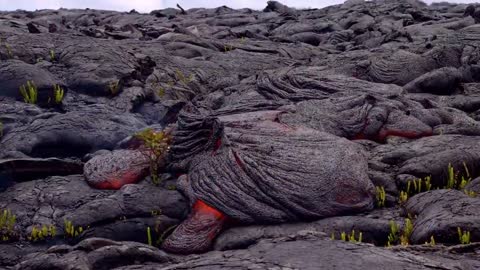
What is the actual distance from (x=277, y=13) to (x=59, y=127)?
3241 cm

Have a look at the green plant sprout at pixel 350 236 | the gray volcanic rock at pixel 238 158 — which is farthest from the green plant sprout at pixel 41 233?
the green plant sprout at pixel 350 236

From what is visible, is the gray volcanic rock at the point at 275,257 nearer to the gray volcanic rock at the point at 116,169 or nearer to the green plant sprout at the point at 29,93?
the gray volcanic rock at the point at 116,169

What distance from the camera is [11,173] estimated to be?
11.4m

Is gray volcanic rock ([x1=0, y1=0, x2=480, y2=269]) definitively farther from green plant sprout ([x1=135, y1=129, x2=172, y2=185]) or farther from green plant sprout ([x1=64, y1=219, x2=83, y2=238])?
green plant sprout ([x1=135, y1=129, x2=172, y2=185])

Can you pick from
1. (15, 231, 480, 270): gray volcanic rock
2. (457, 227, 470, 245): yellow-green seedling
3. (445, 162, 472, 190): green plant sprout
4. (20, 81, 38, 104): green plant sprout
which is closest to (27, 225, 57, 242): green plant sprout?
(15, 231, 480, 270): gray volcanic rock

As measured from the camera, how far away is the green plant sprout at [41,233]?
10.0m

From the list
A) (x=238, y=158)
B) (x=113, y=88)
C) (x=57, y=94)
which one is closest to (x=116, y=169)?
(x=238, y=158)

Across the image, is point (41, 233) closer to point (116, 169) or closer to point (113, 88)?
point (116, 169)

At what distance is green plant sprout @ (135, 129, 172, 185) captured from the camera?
11.4 meters

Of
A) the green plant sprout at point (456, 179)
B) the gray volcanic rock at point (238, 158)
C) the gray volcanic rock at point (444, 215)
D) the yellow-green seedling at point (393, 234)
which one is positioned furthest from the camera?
the green plant sprout at point (456, 179)

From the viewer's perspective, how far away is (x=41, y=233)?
32.9ft

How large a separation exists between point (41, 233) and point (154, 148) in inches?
112

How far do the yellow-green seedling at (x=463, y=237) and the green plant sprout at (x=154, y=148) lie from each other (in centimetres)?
596

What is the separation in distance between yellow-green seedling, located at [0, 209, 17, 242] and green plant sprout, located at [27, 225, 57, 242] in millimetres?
324
